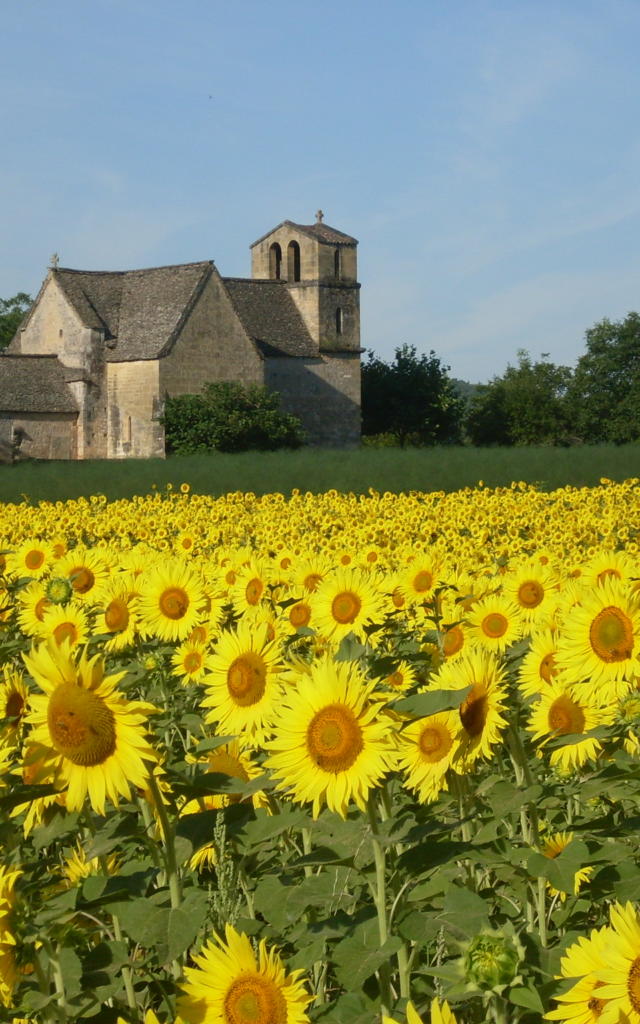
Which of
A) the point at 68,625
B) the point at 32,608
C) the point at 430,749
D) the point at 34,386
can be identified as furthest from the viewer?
the point at 34,386

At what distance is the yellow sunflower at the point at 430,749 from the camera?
2.72 meters

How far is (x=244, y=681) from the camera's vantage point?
3268 millimetres

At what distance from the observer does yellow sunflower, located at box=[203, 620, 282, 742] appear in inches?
129

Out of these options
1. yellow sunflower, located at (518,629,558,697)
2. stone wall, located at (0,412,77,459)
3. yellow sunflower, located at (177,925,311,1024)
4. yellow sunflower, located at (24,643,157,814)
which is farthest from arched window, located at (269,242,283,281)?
yellow sunflower, located at (177,925,311,1024)

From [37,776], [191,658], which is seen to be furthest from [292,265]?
[37,776]

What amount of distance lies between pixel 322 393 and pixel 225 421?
11400mm

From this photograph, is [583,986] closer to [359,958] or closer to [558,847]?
[359,958]

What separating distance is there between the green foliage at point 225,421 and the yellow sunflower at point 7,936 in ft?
179

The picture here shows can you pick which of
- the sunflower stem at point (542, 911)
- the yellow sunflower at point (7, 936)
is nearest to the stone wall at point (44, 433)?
the sunflower stem at point (542, 911)

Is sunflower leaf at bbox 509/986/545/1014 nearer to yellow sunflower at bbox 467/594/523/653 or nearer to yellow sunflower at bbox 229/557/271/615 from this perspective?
yellow sunflower at bbox 467/594/523/653

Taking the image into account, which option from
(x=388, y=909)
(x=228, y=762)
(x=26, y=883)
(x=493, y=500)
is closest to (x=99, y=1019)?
(x=26, y=883)

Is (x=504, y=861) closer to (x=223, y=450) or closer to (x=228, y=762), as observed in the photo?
(x=228, y=762)

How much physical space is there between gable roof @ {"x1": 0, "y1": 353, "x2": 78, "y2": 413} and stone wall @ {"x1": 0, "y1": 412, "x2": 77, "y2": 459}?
A: 12.0 inches

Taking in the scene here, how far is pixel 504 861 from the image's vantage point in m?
2.78
